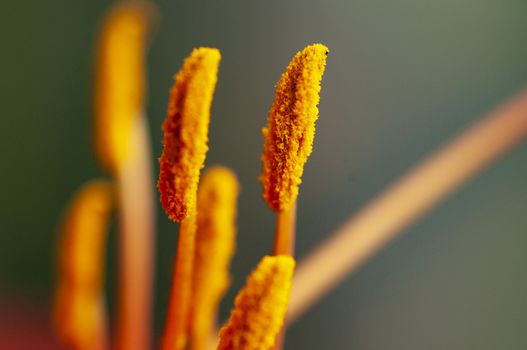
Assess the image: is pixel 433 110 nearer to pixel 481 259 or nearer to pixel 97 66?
pixel 481 259

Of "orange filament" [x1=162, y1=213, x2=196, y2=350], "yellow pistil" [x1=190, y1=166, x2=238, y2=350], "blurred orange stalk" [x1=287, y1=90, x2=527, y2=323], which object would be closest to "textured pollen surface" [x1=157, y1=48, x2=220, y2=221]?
"orange filament" [x1=162, y1=213, x2=196, y2=350]

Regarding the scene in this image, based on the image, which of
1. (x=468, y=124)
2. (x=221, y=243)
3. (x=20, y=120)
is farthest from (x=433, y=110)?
(x=20, y=120)

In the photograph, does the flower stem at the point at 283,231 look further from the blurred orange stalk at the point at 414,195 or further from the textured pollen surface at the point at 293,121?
the blurred orange stalk at the point at 414,195

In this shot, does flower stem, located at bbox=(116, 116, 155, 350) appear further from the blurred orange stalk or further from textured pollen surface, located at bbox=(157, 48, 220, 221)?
textured pollen surface, located at bbox=(157, 48, 220, 221)

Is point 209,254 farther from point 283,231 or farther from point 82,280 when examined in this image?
point 82,280

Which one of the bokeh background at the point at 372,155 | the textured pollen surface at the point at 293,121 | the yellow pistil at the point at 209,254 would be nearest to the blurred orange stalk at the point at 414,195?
the bokeh background at the point at 372,155
